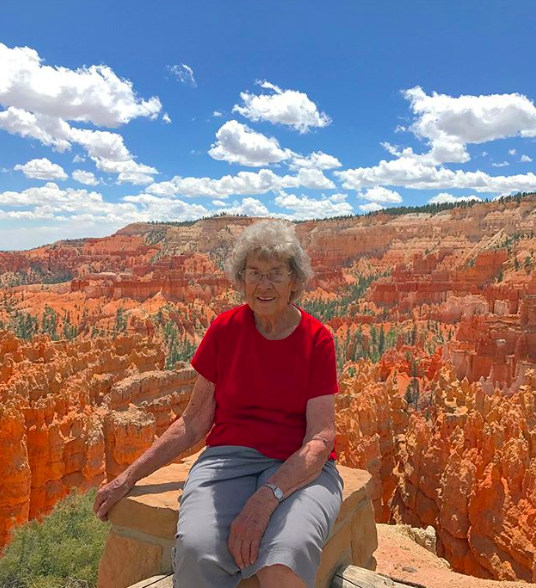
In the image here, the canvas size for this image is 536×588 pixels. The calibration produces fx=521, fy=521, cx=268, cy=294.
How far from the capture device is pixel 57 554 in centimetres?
606

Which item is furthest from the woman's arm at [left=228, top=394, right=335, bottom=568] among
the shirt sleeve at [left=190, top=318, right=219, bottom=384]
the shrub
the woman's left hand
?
the shrub

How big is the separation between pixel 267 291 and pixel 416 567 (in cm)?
401

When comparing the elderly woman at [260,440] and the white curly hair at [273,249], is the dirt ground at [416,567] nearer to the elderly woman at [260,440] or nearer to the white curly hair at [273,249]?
the elderly woman at [260,440]

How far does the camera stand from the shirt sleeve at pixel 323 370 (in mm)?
2682

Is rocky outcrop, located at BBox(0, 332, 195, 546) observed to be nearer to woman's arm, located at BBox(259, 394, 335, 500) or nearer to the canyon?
the canyon

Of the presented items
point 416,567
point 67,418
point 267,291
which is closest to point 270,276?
point 267,291

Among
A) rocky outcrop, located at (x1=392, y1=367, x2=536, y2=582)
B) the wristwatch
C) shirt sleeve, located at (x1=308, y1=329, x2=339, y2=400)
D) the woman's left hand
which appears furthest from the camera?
rocky outcrop, located at (x1=392, y1=367, x2=536, y2=582)

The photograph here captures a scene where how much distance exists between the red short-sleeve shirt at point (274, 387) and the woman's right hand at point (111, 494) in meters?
0.51

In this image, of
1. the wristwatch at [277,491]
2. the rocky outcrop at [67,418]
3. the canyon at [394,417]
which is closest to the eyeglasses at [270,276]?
the wristwatch at [277,491]

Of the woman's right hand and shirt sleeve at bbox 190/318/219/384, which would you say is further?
shirt sleeve at bbox 190/318/219/384

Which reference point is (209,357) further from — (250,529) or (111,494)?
(250,529)

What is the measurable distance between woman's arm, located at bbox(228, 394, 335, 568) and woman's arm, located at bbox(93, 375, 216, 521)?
615mm

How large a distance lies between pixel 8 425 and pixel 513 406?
10.6m

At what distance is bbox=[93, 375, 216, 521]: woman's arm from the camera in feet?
9.16
